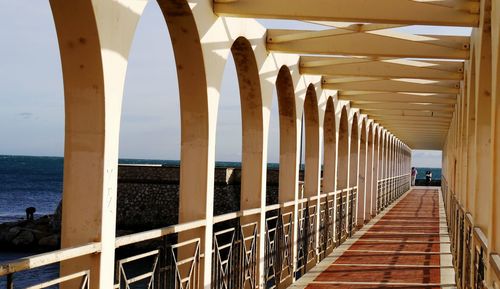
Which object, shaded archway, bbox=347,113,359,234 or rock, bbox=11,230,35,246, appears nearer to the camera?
shaded archway, bbox=347,113,359,234

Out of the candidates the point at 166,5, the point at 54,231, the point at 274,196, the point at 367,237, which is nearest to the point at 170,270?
the point at 166,5

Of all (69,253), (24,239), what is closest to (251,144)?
(69,253)

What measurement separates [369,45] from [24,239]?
3153 cm

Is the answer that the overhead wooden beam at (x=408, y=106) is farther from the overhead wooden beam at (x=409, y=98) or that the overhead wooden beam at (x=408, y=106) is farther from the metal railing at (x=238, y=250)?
the metal railing at (x=238, y=250)

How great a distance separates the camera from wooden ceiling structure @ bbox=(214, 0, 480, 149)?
7234 millimetres

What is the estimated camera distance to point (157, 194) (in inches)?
1326

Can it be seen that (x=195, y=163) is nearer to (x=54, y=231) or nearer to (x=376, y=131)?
(x=376, y=131)

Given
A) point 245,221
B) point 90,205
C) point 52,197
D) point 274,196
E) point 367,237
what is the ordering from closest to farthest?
point 90,205
point 245,221
point 367,237
point 274,196
point 52,197

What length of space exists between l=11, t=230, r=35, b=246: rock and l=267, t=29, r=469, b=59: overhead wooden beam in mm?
30705

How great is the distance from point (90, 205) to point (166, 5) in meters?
2.30

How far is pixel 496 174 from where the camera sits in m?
5.46

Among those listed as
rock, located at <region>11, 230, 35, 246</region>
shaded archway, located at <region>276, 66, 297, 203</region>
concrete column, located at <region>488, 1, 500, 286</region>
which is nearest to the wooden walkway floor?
shaded archway, located at <region>276, 66, 297, 203</region>

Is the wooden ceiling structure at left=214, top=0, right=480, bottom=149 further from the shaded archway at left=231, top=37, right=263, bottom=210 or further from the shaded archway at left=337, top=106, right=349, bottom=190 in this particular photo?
the shaded archway at left=337, top=106, right=349, bottom=190

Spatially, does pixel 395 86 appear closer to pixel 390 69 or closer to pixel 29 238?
pixel 390 69
